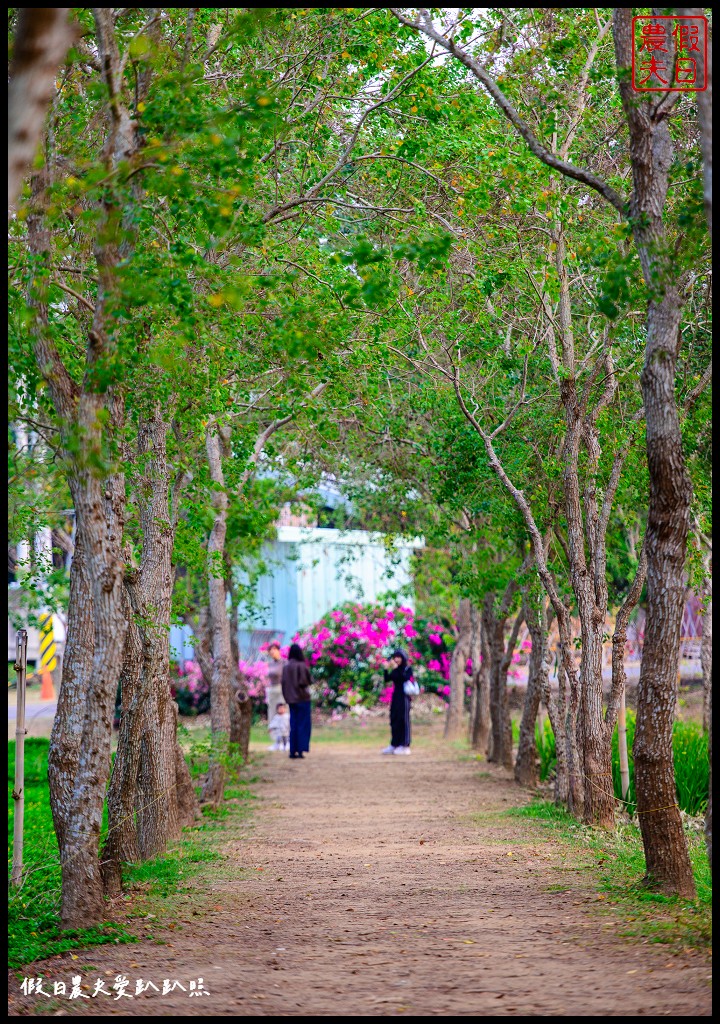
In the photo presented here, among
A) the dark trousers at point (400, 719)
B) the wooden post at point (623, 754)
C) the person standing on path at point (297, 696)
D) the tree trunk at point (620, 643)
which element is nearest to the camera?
the tree trunk at point (620, 643)

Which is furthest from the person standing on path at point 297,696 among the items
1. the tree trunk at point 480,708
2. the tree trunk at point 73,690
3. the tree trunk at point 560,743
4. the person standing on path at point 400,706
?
the tree trunk at point 73,690

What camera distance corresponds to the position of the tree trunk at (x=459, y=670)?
23625mm

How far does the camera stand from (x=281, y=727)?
24.1m

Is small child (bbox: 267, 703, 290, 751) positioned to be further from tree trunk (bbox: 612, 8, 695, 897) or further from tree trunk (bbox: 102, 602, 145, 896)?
tree trunk (bbox: 612, 8, 695, 897)

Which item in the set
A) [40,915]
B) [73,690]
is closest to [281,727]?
[40,915]

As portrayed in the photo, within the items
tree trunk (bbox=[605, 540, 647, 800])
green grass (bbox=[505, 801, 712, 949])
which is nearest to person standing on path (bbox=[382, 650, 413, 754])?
green grass (bbox=[505, 801, 712, 949])

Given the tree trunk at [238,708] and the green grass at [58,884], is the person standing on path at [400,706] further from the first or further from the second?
the green grass at [58,884]

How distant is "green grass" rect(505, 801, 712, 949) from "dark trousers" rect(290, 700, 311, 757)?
25.7 feet

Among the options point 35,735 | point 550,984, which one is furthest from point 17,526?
point 35,735

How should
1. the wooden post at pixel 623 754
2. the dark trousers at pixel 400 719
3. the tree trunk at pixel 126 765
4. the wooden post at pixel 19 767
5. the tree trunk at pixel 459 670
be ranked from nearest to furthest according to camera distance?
the tree trunk at pixel 126 765 → the wooden post at pixel 19 767 → the wooden post at pixel 623 754 → the dark trousers at pixel 400 719 → the tree trunk at pixel 459 670

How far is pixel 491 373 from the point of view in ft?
45.5

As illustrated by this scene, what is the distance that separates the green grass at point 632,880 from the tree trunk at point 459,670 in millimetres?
9060

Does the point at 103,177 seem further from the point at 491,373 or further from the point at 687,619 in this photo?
the point at 687,619

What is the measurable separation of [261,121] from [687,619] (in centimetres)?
2556
